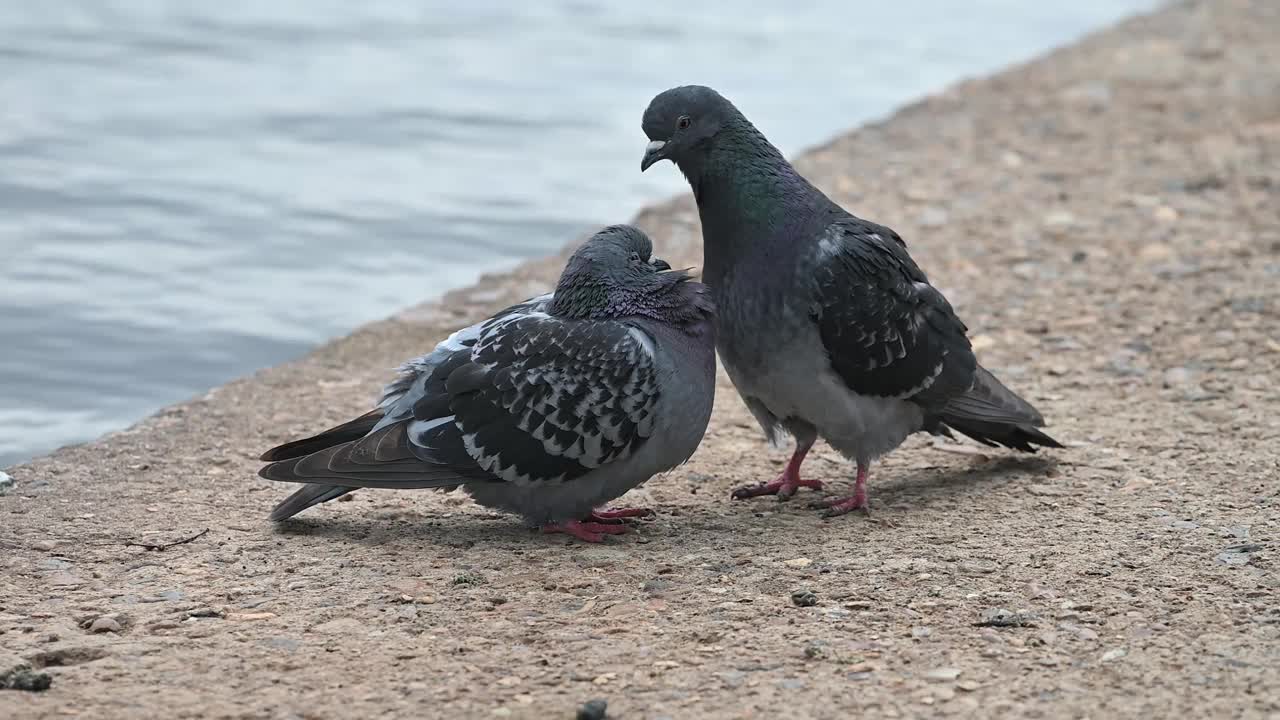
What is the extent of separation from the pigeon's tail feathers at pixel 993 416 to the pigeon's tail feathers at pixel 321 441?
2013 mm

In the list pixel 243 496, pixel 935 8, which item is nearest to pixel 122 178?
pixel 243 496

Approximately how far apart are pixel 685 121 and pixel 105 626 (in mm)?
2393

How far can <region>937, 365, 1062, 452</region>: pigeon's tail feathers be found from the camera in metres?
5.80

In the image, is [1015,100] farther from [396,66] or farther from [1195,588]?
[1195,588]

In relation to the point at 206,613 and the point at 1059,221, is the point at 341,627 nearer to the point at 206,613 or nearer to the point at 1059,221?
the point at 206,613

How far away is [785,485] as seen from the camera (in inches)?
229

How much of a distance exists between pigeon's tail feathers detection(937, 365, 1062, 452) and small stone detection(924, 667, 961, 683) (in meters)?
1.77

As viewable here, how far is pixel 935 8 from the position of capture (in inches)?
687

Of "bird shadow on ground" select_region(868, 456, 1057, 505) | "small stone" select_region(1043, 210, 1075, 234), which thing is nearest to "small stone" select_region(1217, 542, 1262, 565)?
"bird shadow on ground" select_region(868, 456, 1057, 505)

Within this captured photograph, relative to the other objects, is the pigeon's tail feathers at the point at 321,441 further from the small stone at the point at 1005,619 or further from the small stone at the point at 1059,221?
the small stone at the point at 1059,221

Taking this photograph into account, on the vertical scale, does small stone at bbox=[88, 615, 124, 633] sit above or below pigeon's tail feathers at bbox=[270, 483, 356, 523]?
below

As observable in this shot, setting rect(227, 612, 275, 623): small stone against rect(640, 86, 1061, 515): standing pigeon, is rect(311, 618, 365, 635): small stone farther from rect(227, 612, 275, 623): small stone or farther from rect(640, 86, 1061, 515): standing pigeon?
rect(640, 86, 1061, 515): standing pigeon

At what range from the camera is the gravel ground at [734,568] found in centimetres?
404

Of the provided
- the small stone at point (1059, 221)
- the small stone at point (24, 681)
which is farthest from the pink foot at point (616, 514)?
the small stone at point (1059, 221)
